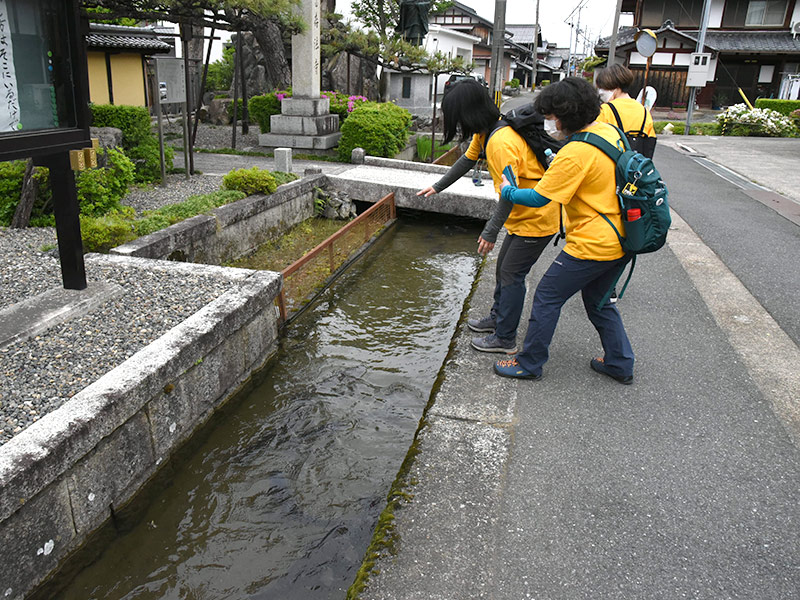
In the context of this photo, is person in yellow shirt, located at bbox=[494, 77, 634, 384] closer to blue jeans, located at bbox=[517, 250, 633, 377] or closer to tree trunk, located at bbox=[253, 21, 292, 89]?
blue jeans, located at bbox=[517, 250, 633, 377]

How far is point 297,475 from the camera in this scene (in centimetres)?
371

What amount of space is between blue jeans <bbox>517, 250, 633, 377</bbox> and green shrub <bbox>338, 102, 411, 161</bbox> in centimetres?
949

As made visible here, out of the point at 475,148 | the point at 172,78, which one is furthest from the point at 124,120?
the point at 475,148

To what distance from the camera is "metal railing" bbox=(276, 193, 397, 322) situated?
590 cm

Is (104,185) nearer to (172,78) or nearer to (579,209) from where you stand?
(172,78)

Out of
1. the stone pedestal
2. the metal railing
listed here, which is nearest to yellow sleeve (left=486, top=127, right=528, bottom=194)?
the metal railing

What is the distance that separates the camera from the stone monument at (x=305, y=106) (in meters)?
12.9

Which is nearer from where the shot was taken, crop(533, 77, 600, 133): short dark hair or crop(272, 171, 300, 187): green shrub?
crop(533, 77, 600, 133): short dark hair

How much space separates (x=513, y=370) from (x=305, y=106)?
1049 cm

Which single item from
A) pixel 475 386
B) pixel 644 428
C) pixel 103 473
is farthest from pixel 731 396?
pixel 103 473

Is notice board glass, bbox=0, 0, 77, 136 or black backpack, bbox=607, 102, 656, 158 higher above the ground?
notice board glass, bbox=0, 0, 77, 136

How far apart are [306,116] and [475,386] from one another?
10524 mm

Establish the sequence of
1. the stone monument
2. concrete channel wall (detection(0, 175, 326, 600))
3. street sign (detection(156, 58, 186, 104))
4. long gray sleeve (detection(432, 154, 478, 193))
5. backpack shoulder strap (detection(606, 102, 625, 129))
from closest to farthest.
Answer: concrete channel wall (detection(0, 175, 326, 600)) → long gray sleeve (detection(432, 154, 478, 193)) → backpack shoulder strap (detection(606, 102, 625, 129)) → street sign (detection(156, 58, 186, 104)) → the stone monument

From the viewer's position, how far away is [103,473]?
3.09 metres
